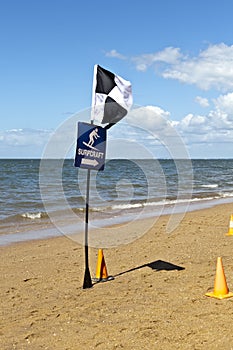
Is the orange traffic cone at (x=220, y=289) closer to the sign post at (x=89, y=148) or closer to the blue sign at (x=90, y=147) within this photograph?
the sign post at (x=89, y=148)

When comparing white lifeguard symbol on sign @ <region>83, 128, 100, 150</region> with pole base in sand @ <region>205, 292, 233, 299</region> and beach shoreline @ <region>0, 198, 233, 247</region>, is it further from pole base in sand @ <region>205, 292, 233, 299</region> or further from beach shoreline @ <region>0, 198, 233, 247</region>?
beach shoreline @ <region>0, 198, 233, 247</region>

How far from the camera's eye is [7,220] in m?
17.0

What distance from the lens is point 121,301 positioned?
6.18 metres

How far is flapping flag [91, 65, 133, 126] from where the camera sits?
22.2 feet

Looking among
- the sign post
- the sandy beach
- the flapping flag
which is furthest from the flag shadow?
the flapping flag

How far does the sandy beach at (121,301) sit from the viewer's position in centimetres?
492

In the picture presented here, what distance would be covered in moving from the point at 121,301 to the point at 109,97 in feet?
9.71

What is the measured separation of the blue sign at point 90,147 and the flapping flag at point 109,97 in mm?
216

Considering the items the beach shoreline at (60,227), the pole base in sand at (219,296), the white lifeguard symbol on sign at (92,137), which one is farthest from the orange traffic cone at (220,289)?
the beach shoreline at (60,227)

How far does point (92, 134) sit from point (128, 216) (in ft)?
38.0

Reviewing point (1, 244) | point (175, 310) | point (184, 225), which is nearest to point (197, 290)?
point (175, 310)

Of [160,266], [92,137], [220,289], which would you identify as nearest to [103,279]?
[160,266]

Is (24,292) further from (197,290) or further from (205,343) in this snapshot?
(205,343)

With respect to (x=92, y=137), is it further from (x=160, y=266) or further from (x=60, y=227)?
(x=60, y=227)
